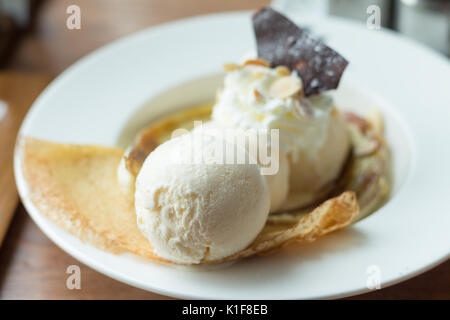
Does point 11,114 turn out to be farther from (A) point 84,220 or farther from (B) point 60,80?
(A) point 84,220

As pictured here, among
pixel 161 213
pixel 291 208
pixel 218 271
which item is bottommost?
pixel 291 208

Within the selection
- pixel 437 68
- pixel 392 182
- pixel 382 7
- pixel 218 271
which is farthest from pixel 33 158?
pixel 382 7

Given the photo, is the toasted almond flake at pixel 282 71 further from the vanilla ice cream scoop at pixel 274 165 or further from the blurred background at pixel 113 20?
the blurred background at pixel 113 20

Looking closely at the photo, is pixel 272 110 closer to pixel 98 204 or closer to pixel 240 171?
pixel 240 171

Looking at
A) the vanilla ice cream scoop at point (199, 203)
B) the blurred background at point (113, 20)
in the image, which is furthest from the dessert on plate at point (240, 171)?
the blurred background at point (113, 20)

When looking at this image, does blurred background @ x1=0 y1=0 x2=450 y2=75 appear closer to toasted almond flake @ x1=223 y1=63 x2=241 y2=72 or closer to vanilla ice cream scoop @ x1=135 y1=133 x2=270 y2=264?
toasted almond flake @ x1=223 y1=63 x2=241 y2=72

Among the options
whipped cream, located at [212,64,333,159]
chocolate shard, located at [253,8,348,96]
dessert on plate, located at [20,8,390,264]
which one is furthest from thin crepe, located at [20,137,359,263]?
chocolate shard, located at [253,8,348,96]

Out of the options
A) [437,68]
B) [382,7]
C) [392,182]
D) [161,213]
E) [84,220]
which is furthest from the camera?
[382,7]
